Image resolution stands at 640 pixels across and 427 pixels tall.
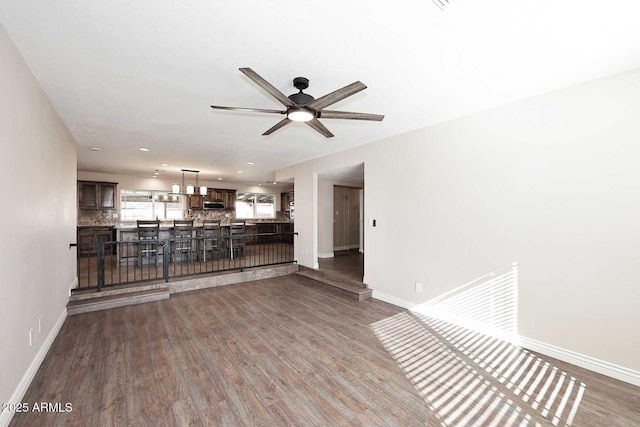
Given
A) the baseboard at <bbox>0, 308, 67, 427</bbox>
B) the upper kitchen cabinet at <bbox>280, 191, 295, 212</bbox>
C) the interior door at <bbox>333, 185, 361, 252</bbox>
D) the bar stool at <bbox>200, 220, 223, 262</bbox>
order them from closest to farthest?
1. the baseboard at <bbox>0, 308, 67, 427</bbox>
2. the bar stool at <bbox>200, 220, 223, 262</bbox>
3. the interior door at <bbox>333, 185, 361, 252</bbox>
4. the upper kitchen cabinet at <bbox>280, 191, 295, 212</bbox>

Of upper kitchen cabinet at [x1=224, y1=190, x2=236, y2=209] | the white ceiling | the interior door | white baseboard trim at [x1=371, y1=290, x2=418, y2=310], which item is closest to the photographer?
the white ceiling

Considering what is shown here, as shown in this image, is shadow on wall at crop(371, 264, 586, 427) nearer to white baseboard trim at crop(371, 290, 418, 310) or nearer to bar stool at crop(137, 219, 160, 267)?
white baseboard trim at crop(371, 290, 418, 310)

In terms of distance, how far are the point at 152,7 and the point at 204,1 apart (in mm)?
333

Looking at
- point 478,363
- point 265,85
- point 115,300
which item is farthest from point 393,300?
point 115,300

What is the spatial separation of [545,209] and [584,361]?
4.78ft

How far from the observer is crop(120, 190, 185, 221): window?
28.0ft

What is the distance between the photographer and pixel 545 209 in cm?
265

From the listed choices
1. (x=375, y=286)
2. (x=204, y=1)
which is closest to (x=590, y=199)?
(x=375, y=286)

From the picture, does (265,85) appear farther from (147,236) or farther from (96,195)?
(96,195)

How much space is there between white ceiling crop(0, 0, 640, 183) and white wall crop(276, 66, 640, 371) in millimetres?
315

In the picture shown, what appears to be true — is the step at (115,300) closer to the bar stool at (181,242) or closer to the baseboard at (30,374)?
the baseboard at (30,374)

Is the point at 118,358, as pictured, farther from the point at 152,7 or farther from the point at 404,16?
Answer: the point at 404,16

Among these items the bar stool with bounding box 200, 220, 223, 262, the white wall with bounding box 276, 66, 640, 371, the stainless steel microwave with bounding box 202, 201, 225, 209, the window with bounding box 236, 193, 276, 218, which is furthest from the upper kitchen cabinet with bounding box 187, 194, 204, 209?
the white wall with bounding box 276, 66, 640, 371

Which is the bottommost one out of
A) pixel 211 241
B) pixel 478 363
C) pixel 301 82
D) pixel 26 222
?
pixel 478 363
